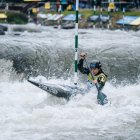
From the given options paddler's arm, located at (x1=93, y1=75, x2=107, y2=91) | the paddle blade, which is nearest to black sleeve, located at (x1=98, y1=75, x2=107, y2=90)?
paddler's arm, located at (x1=93, y1=75, x2=107, y2=91)

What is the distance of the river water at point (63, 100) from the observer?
10.2 metres

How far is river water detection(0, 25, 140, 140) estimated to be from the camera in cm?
1020

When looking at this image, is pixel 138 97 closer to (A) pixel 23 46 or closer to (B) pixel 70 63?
(B) pixel 70 63

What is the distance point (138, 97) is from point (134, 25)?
22.5 meters

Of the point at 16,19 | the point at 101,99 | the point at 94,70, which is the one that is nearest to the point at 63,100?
the point at 101,99

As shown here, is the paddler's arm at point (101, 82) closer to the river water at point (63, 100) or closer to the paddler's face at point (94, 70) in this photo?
the paddler's face at point (94, 70)

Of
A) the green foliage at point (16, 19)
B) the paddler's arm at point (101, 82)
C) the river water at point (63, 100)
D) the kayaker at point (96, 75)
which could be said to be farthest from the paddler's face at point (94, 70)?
the green foliage at point (16, 19)

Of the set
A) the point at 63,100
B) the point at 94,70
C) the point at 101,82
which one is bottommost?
the point at 63,100

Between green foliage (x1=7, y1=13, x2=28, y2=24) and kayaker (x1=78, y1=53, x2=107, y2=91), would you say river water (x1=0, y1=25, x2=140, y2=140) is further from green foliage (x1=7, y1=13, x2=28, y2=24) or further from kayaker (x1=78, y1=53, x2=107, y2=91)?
green foliage (x1=7, y1=13, x2=28, y2=24)

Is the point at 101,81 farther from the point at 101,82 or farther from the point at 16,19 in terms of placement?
the point at 16,19

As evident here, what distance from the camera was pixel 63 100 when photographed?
12.0 m

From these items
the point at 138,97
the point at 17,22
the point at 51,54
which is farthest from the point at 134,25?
the point at 138,97

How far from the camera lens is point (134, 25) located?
3522cm

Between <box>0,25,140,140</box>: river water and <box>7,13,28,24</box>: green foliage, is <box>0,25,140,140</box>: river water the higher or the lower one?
the higher one
